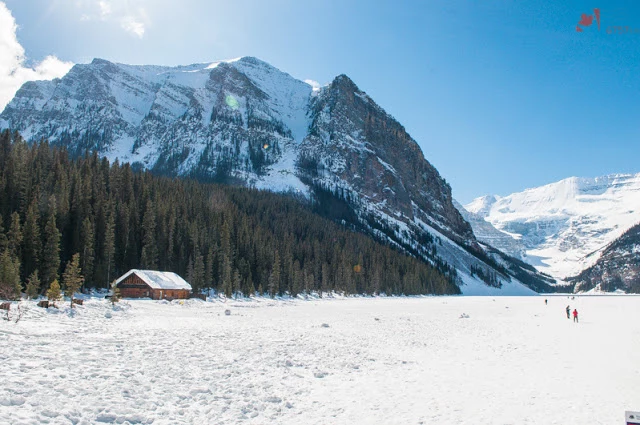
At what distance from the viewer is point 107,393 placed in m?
A: 11.9

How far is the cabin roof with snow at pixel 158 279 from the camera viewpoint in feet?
189

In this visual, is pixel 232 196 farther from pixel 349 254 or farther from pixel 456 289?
pixel 456 289

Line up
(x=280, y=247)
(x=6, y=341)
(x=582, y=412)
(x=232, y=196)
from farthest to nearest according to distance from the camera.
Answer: (x=232, y=196), (x=280, y=247), (x=6, y=341), (x=582, y=412)

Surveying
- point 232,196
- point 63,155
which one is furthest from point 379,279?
point 63,155

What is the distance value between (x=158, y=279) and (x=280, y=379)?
48.7 m

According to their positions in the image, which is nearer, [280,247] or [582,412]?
[582,412]

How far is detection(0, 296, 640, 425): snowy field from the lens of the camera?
11641mm

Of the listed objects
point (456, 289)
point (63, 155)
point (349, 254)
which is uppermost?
point (63, 155)

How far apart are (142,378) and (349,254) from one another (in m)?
113

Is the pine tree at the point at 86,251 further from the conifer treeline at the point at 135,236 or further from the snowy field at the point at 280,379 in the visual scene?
the snowy field at the point at 280,379

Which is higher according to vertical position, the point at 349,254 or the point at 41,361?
the point at 349,254

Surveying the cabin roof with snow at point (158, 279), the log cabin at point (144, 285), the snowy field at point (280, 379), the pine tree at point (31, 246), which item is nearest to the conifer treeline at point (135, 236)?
the pine tree at point (31, 246)

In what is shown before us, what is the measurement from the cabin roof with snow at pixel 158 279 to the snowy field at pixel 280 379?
31490 millimetres

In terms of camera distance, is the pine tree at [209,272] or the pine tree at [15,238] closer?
the pine tree at [15,238]
